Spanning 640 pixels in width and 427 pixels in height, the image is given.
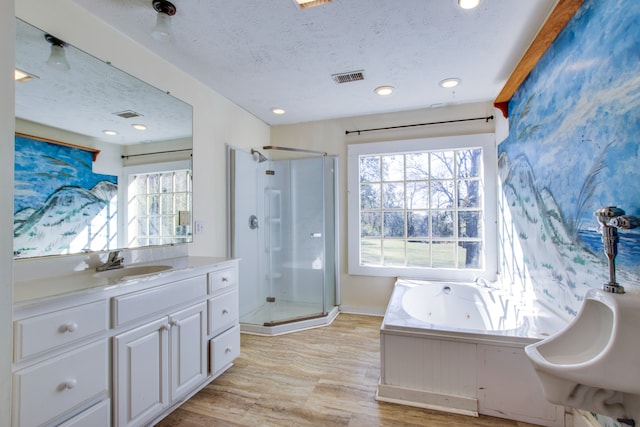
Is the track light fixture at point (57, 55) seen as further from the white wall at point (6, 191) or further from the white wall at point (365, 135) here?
the white wall at point (365, 135)

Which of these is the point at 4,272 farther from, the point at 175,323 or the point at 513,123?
the point at 513,123

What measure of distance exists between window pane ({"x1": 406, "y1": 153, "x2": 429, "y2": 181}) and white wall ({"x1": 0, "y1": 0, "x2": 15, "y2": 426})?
10.2 feet

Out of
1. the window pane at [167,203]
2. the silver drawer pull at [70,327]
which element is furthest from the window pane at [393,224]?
the silver drawer pull at [70,327]

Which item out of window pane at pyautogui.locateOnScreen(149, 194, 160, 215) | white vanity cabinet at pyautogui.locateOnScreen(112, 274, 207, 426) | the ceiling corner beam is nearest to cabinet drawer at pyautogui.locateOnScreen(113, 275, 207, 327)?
white vanity cabinet at pyautogui.locateOnScreen(112, 274, 207, 426)

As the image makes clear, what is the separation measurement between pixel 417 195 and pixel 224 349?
2452mm

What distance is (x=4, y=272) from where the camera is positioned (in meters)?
0.82

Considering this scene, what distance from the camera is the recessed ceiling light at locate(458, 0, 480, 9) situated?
157cm

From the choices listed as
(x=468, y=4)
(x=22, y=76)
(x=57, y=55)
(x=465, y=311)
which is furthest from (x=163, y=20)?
(x=465, y=311)

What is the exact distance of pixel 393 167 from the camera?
3316 millimetres

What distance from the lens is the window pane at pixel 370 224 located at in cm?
335

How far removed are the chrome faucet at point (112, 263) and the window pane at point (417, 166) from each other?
2787 millimetres

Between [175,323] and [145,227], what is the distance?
0.75m

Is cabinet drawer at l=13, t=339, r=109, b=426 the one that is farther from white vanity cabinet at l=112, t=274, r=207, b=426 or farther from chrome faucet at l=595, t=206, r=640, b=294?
chrome faucet at l=595, t=206, r=640, b=294

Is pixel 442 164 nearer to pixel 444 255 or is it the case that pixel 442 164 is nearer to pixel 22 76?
pixel 444 255
